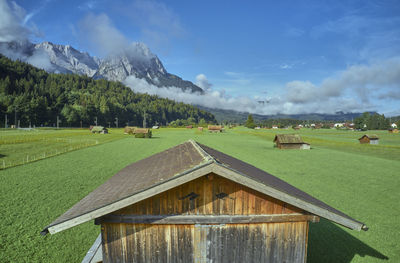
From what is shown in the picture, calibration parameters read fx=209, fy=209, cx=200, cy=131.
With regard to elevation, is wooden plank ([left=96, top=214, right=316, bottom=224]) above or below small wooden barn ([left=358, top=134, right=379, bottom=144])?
above

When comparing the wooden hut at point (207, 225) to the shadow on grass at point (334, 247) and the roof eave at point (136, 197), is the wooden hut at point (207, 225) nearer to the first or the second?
the roof eave at point (136, 197)

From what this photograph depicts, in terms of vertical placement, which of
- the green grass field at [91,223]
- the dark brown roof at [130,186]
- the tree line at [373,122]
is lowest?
the green grass field at [91,223]

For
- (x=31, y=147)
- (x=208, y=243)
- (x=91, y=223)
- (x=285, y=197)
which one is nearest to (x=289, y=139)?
(x=91, y=223)

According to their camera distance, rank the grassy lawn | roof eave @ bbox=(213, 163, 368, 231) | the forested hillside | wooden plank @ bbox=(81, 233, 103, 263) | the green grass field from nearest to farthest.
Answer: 1. roof eave @ bbox=(213, 163, 368, 231)
2. wooden plank @ bbox=(81, 233, 103, 263)
3. the green grass field
4. the grassy lawn
5. the forested hillside

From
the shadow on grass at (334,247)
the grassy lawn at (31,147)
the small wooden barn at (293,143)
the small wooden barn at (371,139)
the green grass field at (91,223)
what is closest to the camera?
the shadow on grass at (334,247)

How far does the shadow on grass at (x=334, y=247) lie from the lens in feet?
30.4

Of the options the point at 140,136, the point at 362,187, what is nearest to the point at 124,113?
the point at 140,136

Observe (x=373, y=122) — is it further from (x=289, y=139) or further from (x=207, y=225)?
(x=207, y=225)

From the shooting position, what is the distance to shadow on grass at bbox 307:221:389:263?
927 centimetres

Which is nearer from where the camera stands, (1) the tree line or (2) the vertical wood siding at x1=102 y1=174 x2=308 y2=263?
(2) the vertical wood siding at x1=102 y1=174 x2=308 y2=263

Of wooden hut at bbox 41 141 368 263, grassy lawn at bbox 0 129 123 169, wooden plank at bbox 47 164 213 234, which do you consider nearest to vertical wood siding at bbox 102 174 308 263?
wooden hut at bbox 41 141 368 263

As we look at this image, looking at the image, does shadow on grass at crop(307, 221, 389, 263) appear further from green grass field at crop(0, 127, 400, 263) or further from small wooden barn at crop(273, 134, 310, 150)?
small wooden barn at crop(273, 134, 310, 150)

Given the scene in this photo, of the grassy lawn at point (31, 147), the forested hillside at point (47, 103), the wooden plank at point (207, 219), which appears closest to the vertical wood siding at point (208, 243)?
the wooden plank at point (207, 219)

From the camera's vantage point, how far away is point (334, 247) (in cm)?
1011
